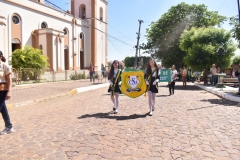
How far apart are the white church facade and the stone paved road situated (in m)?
14.9

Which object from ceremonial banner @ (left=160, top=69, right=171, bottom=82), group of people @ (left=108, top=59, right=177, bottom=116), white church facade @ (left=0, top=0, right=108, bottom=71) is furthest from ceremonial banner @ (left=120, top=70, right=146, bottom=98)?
white church facade @ (left=0, top=0, right=108, bottom=71)

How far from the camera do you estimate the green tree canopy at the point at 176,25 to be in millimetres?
27781

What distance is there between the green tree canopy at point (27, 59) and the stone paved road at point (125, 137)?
1286cm

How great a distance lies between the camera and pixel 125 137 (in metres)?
4.26

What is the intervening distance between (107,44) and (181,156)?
1511 inches

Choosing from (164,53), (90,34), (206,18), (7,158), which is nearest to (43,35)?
(90,34)

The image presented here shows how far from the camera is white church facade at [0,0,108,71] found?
72.3 feet

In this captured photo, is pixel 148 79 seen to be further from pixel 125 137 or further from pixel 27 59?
pixel 27 59

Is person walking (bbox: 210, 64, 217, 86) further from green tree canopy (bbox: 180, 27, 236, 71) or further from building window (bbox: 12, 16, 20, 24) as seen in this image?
building window (bbox: 12, 16, 20, 24)

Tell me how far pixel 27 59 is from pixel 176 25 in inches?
765

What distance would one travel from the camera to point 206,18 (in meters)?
27.8

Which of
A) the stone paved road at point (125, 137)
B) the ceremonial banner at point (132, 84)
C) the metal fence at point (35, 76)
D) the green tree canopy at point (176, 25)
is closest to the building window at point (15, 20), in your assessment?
the metal fence at point (35, 76)

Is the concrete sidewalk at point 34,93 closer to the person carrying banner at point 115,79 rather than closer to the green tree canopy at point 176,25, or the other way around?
the person carrying banner at point 115,79

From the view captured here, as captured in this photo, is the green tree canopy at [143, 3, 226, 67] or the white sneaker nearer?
the white sneaker
